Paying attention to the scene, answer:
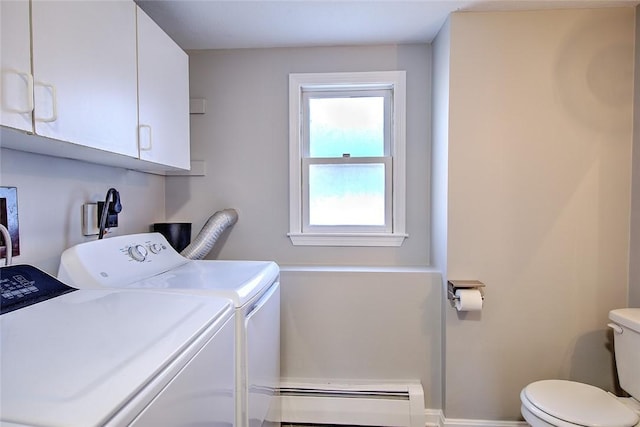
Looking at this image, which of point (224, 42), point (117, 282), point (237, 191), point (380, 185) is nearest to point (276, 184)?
point (237, 191)

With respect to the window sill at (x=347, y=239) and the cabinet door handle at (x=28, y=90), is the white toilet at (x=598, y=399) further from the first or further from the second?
the cabinet door handle at (x=28, y=90)

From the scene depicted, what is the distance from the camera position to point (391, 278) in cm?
192

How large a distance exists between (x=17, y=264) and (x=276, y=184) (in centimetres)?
128

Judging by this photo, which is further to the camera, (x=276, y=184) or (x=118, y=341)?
(x=276, y=184)

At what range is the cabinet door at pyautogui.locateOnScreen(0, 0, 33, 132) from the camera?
0.79 meters

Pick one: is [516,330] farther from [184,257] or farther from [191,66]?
[191,66]

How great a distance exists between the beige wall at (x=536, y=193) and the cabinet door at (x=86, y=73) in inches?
56.9

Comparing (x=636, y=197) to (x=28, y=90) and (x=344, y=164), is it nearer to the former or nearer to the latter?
(x=344, y=164)

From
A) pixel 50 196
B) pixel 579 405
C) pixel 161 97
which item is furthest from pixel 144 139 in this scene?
pixel 579 405

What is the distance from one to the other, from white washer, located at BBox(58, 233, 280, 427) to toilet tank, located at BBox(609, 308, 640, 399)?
153 cm

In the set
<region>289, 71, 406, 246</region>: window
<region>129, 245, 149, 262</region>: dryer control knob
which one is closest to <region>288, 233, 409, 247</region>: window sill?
<region>289, 71, 406, 246</region>: window

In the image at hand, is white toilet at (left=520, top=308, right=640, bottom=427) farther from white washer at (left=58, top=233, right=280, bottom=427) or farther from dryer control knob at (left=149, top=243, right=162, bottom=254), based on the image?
dryer control knob at (left=149, top=243, right=162, bottom=254)

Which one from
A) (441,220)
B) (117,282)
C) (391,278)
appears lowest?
(391,278)

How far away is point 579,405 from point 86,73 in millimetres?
2152
